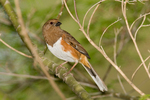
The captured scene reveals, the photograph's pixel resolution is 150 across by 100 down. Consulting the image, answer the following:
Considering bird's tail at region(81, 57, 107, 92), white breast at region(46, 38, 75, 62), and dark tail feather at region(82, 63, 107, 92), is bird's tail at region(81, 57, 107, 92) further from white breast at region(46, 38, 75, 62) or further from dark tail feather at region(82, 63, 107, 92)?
white breast at region(46, 38, 75, 62)

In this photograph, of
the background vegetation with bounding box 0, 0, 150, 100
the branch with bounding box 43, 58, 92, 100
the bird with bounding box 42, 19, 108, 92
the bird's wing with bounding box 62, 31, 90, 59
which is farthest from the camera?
the background vegetation with bounding box 0, 0, 150, 100

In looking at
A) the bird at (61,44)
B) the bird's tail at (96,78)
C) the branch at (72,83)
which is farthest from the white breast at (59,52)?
the bird's tail at (96,78)

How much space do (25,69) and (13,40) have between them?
1.18 ft

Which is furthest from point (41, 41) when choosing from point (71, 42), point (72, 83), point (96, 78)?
point (72, 83)

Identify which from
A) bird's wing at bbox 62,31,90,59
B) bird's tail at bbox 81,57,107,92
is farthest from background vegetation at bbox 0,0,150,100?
bird's wing at bbox 62,31,90,59

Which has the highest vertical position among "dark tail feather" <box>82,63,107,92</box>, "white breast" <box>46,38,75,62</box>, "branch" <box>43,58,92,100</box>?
"white breast" <box>46,38,75,62</box>

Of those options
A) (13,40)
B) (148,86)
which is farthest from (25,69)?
(148,86)

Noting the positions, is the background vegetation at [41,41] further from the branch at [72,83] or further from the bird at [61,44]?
the branch at [72,83]

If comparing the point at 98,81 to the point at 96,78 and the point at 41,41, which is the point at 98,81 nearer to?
the point at 96,78

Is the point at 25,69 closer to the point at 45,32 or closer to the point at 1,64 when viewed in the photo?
Answer: the point at 1,64

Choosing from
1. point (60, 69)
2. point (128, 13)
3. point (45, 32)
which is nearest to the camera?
point (60, 69)

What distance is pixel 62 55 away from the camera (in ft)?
→ 6.73

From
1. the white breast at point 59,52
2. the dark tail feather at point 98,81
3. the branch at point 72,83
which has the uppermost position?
the white breast at point 59,52

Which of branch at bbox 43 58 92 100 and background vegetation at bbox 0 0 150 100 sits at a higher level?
background vegetation at bbox 0 0 150 100
